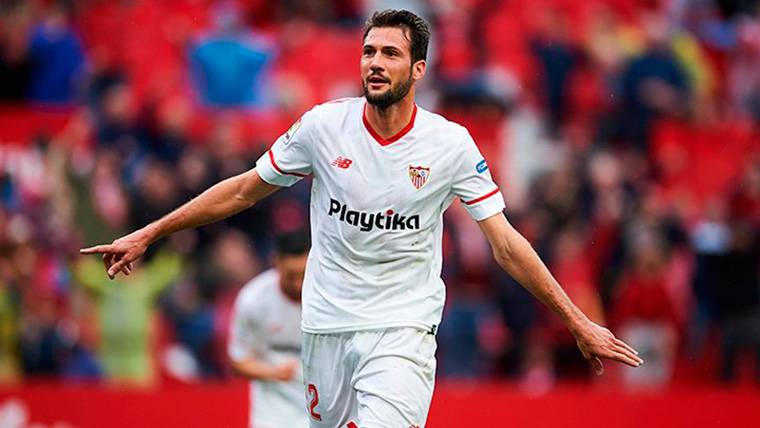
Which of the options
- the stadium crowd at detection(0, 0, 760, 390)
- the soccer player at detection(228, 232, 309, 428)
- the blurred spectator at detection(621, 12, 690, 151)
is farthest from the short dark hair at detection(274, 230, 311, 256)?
the blurred spectator at detection(621, 12, 690, 151)

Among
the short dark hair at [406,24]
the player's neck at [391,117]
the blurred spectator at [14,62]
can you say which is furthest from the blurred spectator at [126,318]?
the short dark hair at [406,24]

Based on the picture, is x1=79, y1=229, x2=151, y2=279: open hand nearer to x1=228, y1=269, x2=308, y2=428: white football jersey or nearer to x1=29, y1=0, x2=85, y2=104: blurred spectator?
x1=228, y1=269, x2=308, y2=428: white football jersey

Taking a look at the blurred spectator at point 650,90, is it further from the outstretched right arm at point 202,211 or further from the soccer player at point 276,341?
the outstretched right arm at point 202,211

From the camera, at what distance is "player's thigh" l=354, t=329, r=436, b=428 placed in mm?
7832

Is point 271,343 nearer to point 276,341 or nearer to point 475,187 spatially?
point 276,341

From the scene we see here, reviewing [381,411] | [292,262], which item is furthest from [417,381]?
[292,262]

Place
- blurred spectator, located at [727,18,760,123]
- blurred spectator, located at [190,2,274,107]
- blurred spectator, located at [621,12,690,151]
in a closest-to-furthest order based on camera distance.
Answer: blurred spectator, located at [190,2,274,107] < blurred spectator, located at [621,12,690,151] < blurred spectator, located at [727,18,760,123]

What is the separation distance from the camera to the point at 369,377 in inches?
314

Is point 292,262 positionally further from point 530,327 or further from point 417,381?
point 530,327

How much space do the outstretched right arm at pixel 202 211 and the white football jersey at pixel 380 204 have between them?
0.32 ft

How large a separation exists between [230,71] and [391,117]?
9.54 metres

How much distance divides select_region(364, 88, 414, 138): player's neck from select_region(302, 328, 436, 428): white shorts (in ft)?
3.25

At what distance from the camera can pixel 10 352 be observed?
567 inches

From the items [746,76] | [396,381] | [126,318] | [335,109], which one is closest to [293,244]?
[335,109]
